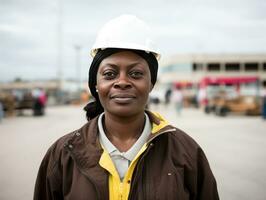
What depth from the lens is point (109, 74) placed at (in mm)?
1825

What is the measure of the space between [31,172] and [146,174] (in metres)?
4.30

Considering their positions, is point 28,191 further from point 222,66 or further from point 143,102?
point 222,66

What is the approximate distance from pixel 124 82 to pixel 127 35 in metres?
0.26

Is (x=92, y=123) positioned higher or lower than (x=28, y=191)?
higher

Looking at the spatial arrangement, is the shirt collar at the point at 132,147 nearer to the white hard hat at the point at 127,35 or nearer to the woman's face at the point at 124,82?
the woman's face at the point at 124,82

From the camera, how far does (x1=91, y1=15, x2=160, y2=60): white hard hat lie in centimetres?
175

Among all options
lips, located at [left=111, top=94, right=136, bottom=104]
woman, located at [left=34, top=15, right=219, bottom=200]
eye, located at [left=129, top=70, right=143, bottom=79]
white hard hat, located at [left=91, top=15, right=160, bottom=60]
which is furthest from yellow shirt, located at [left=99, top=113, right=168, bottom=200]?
white hard hat, located at [left=91, top=15, right=160, bottom=60]

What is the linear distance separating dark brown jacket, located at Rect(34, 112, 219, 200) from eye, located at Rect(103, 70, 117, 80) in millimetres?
337

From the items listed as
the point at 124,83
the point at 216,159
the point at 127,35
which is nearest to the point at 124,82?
the point at 124,83

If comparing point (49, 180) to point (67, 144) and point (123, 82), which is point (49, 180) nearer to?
point (67, 144)

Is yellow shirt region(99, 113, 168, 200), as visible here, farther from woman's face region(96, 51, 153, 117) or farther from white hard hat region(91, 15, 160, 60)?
white hard hat region(91, 15, 160, 60)

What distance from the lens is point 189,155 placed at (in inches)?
72.8

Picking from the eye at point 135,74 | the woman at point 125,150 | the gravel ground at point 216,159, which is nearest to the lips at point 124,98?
the woman at point 125,150

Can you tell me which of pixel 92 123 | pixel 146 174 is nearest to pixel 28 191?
pixel 92 123
